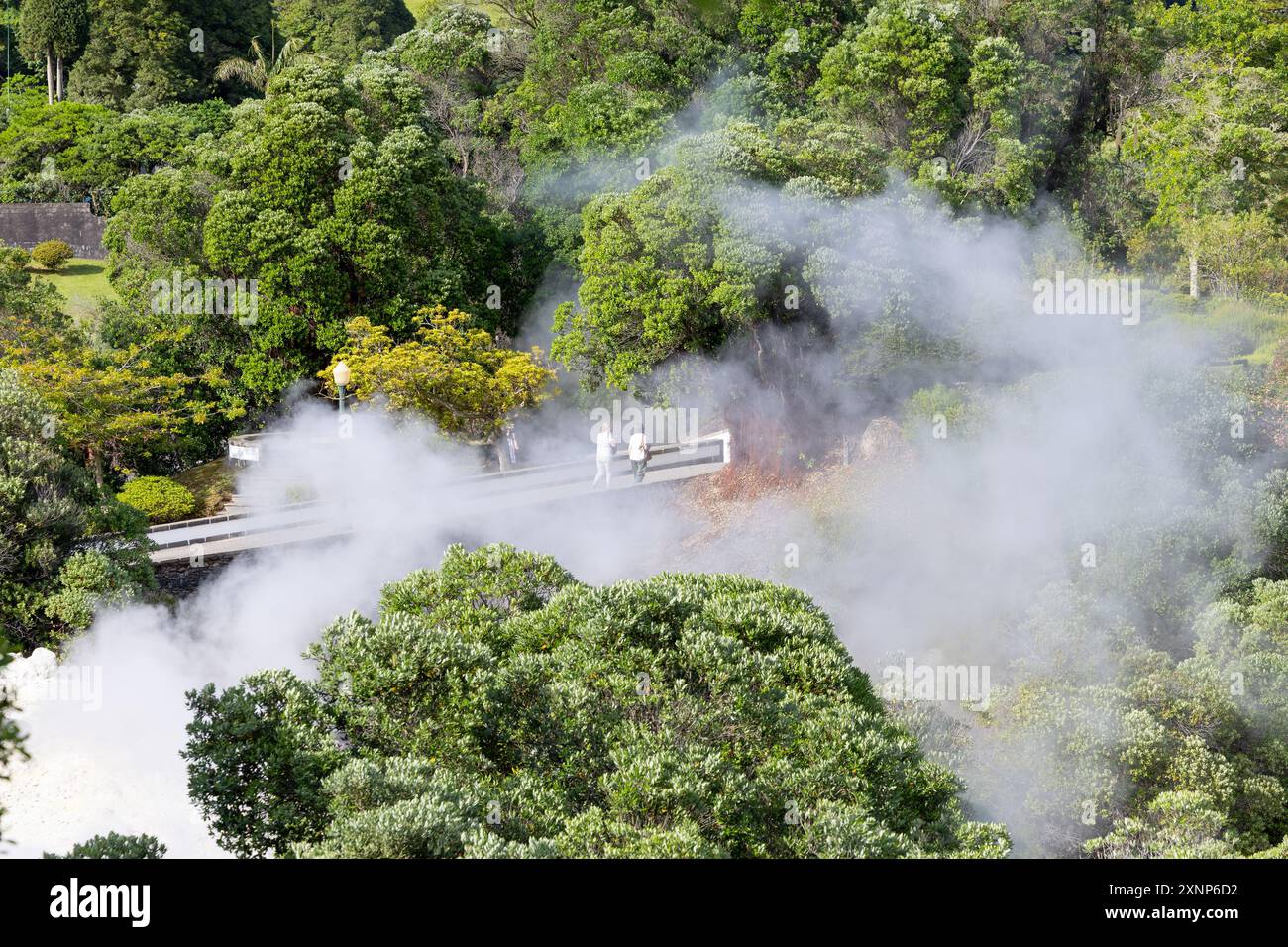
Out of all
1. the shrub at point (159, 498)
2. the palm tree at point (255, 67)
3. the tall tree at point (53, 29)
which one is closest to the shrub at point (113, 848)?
the shrub at point (159, 498)

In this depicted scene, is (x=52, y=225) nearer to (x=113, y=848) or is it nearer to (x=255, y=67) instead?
(x=255, y=67)

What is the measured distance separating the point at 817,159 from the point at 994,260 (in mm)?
6450

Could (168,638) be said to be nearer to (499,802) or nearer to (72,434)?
(72,434)

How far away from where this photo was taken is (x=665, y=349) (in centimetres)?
2834

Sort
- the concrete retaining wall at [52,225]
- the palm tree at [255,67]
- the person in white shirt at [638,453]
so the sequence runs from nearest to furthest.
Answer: the person in white shirt at [638,453]
the concrete retaining wall at [52,225]
the palm tree at [255,67]

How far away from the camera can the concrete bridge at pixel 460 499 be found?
25002mm

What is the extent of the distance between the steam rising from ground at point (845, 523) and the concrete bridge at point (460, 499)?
0.27 meters

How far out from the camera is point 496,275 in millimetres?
35875

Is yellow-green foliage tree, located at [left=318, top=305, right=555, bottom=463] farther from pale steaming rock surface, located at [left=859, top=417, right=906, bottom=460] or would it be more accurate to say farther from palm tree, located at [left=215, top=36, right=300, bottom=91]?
palm tree, located at [left=215, top=36, right=300, bottom=91]

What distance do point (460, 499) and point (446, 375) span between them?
2.96 metres

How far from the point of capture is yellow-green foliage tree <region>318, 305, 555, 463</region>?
28.7 meters

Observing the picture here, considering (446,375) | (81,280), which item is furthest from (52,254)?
(446,375)

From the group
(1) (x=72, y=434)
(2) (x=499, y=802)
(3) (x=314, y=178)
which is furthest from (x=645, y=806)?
(3) (x=314, y=178)

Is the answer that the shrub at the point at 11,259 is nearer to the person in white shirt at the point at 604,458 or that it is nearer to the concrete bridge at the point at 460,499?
the concrete bridge at the point at 460,499
